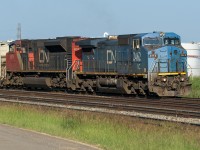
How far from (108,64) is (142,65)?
271 cm

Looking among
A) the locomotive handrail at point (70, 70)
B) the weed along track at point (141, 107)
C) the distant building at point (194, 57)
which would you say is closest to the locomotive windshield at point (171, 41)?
the weed along track at point (141, 107)

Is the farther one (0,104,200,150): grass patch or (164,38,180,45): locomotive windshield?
(164,38,180,45): locomotive windshield

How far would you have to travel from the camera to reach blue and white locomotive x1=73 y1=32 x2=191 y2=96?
20.4m

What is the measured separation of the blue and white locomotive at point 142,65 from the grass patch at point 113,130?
6439 mm

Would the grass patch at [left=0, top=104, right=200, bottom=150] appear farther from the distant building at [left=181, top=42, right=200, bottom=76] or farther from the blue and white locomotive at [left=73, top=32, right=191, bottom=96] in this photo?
the distant building at [left=181, top=42, right=200, bottom=76]

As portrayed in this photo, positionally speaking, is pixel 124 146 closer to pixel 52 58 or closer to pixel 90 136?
pixel 90 136

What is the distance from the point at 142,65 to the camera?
68.0 feet

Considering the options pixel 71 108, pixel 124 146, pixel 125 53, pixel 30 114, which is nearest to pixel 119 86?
pixel 125 53

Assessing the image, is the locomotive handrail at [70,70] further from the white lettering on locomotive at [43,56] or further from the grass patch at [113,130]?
the grass patch at [113,130]

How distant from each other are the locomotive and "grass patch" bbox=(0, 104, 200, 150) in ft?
21.8

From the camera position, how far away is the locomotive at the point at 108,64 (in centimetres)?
2058

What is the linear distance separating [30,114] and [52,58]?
479 inches

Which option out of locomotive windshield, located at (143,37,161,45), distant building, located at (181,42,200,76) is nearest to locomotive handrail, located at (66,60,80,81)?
locomotive windshield, located at (143,37,161,45)

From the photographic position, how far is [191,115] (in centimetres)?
1368
